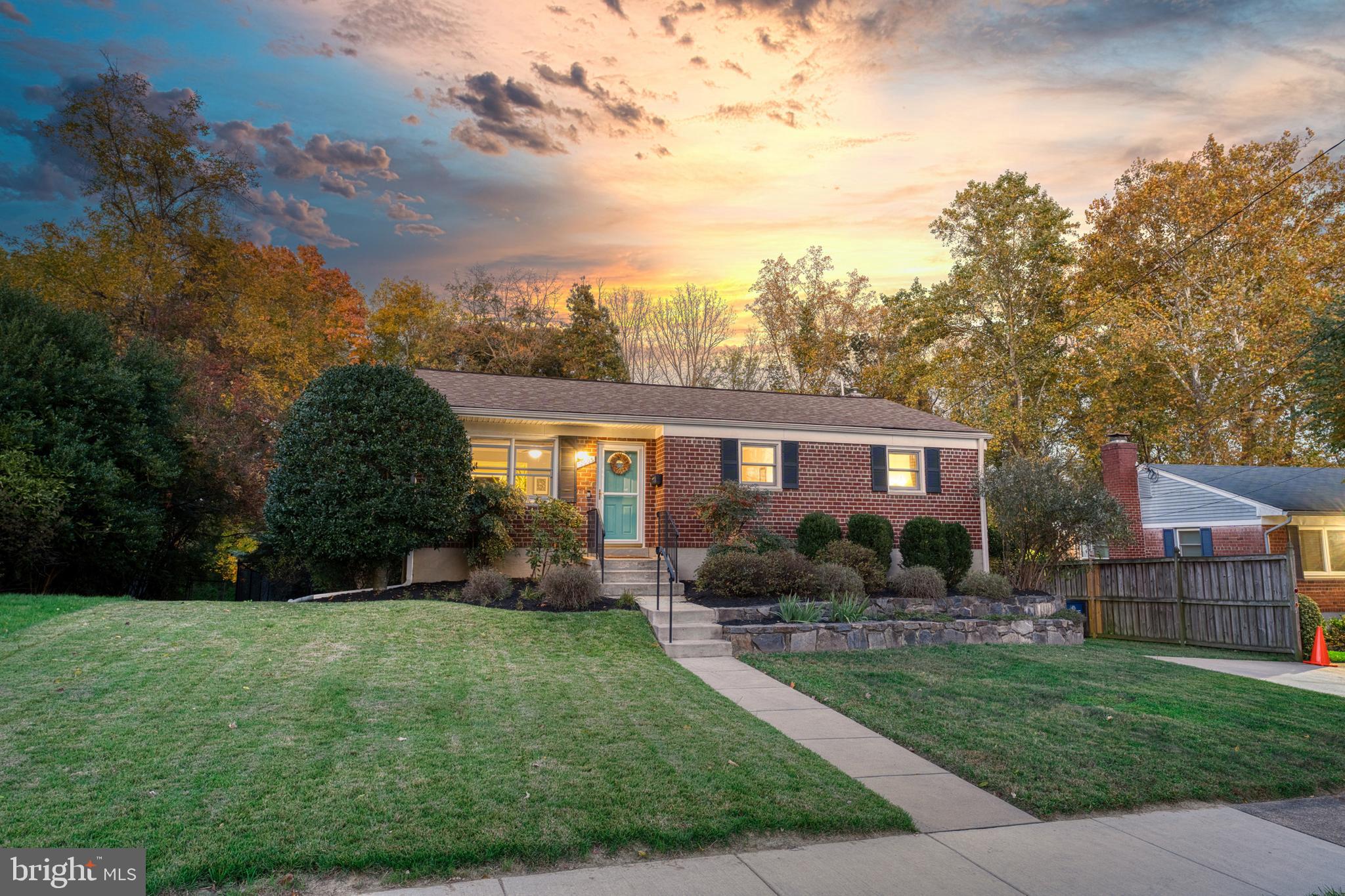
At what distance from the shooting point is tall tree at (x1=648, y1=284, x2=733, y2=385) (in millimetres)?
31641

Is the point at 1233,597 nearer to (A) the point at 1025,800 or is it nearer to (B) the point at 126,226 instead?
(A) the point at 1025,800

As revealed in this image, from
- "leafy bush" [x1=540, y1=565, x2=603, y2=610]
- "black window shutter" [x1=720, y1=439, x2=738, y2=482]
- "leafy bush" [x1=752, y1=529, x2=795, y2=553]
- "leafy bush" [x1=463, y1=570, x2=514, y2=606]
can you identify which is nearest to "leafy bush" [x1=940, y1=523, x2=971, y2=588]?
"leafy bush" [x1=752, y1=529, x2=795, y2=553]

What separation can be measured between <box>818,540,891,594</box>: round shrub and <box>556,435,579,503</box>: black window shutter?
16.4ft

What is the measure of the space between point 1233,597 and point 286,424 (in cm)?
1645

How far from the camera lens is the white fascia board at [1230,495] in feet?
59.5

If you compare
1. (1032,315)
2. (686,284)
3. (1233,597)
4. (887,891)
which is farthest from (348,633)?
(1032,315)

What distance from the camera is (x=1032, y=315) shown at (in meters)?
28.3

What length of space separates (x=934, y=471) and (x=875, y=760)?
11.8 meters

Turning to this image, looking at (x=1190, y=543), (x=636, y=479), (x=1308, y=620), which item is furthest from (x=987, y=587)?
(x=1190, y=543)

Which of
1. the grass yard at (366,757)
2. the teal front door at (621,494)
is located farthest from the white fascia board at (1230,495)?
the grass yard at (366,757)

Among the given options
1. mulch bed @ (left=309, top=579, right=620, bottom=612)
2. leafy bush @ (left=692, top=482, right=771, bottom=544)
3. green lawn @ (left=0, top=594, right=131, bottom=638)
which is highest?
leafy bush @ (left=692, top=482, right=771, bottom=544)

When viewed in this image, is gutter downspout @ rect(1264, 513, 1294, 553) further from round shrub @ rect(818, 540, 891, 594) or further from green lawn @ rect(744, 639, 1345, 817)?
round shrub @ rect(818, 540, 891, 594)

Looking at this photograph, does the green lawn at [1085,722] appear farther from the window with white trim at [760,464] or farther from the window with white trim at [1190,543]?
the window with white trim at [1190,543]

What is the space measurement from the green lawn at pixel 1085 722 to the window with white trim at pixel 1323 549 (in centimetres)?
1170
